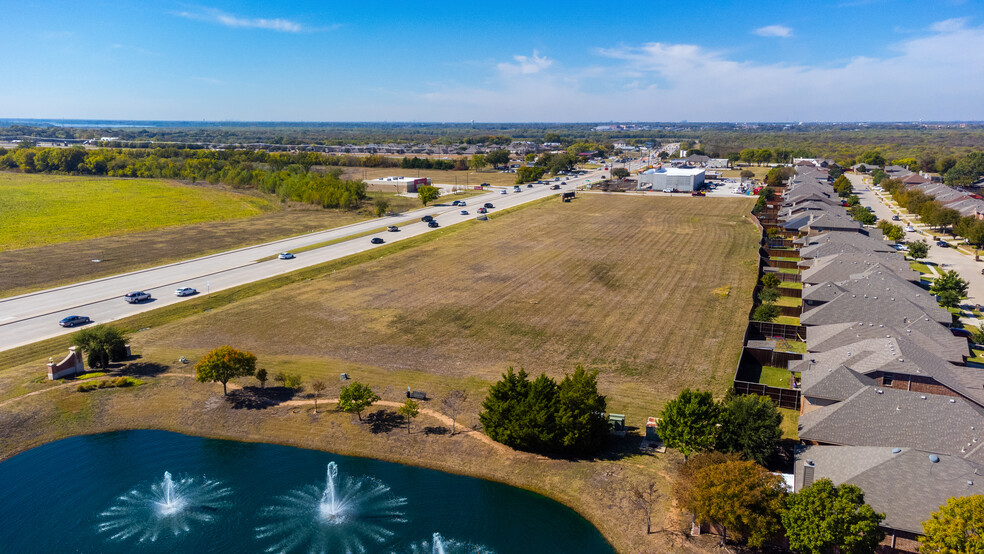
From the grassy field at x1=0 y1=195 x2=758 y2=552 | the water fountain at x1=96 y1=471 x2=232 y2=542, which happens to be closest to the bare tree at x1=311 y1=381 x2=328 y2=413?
the grassy field at x1=0 y1=195 x2=758 y2=552

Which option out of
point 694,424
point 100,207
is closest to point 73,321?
point 694,424

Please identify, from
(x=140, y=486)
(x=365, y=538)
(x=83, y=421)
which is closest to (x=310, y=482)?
(x=365, y=538)

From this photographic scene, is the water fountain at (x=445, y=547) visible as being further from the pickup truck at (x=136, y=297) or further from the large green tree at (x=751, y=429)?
the pickup truck at (x=136, y=297)

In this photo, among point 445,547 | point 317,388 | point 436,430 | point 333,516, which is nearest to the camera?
point 445,547

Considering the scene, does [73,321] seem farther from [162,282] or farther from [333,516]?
[333,516]

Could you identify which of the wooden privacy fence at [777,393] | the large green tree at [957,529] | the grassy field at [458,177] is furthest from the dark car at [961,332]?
the grassy field at [458,177]

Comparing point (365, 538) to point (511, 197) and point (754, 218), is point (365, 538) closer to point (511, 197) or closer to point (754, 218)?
point (754, 218)

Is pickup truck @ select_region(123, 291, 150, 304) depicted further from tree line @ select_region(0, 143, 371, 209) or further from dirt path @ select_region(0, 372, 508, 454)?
tree line @ select_region(0, 143, 371, 209)
